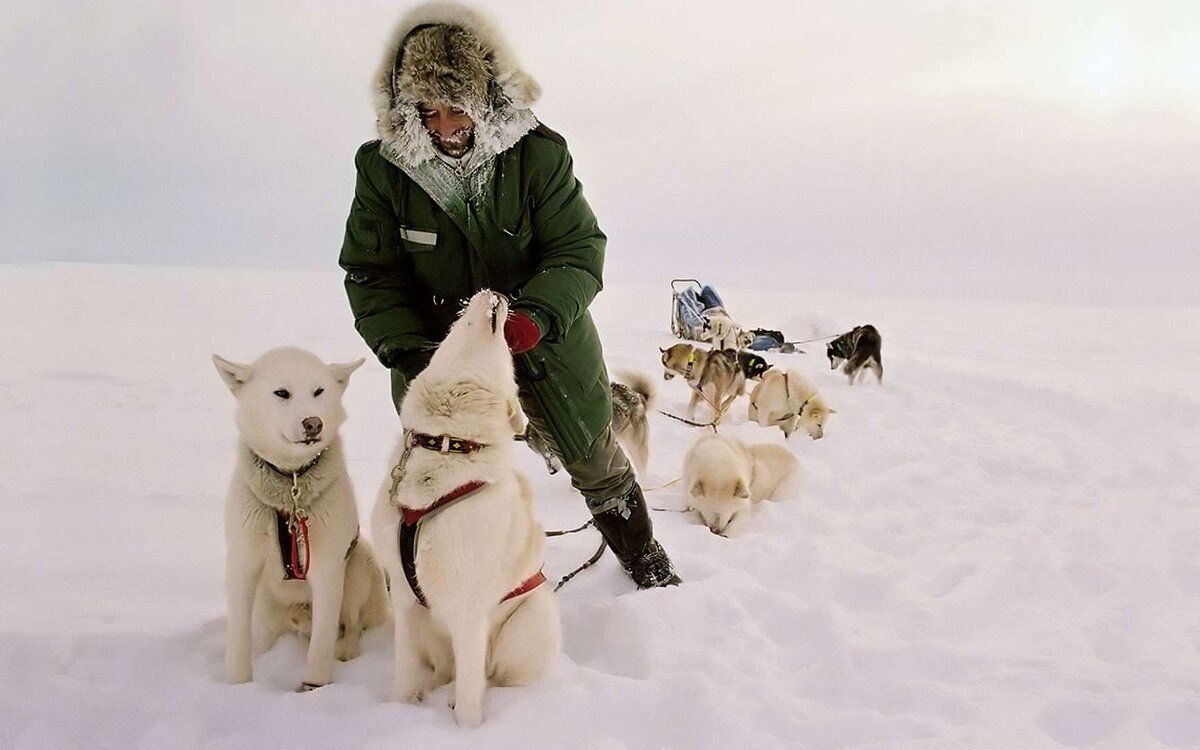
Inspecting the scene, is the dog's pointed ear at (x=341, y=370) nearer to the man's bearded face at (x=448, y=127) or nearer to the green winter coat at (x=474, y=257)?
the green winter coat at (x=474, y=257)

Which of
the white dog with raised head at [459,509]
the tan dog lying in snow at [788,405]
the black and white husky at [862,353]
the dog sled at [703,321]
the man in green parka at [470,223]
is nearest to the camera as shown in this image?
the white dog with raised head at [459,509]

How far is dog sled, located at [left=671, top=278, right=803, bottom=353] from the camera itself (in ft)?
43.7

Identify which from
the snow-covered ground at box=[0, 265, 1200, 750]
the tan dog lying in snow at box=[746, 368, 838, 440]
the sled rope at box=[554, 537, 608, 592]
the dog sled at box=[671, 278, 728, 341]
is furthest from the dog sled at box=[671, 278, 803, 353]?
the sled rope at box=[554, 537, 608, 592]


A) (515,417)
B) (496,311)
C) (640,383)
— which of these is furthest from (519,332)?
(640,383)

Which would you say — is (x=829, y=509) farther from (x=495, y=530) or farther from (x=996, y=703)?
(x=495, y=530)

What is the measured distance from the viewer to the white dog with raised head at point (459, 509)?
6.12ft

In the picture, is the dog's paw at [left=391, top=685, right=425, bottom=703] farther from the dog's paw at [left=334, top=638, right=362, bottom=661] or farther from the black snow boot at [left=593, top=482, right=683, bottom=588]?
the black snow boot at [left=593, top=482, right=683, bottom=588]

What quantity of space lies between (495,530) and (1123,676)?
2.17 metres

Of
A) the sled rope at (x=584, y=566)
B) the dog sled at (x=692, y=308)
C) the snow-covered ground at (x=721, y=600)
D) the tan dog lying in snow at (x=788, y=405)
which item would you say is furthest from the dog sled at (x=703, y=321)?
the sled rope at (x=584, y=566)

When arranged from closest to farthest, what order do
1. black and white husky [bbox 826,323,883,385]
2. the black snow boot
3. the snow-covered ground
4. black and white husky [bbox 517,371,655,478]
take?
1. the snow-covered ground
2. the black snow boot
3. black and white husky [bbox 517,371,655,478]
4. black and white husky [bbox 826,323,883,385]

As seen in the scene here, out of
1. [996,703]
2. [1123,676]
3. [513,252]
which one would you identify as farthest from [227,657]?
[1123,676]

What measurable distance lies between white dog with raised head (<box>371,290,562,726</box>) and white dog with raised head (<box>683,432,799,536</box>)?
2281 mm

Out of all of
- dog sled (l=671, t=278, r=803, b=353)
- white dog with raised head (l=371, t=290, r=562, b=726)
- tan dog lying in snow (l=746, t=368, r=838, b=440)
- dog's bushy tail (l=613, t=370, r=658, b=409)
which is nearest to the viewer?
white dog with raised head (l=371, t=290, r=562, b=726)

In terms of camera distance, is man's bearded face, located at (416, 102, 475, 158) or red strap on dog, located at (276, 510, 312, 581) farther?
man's bearded face, located at (416, 102, 475, 158)
